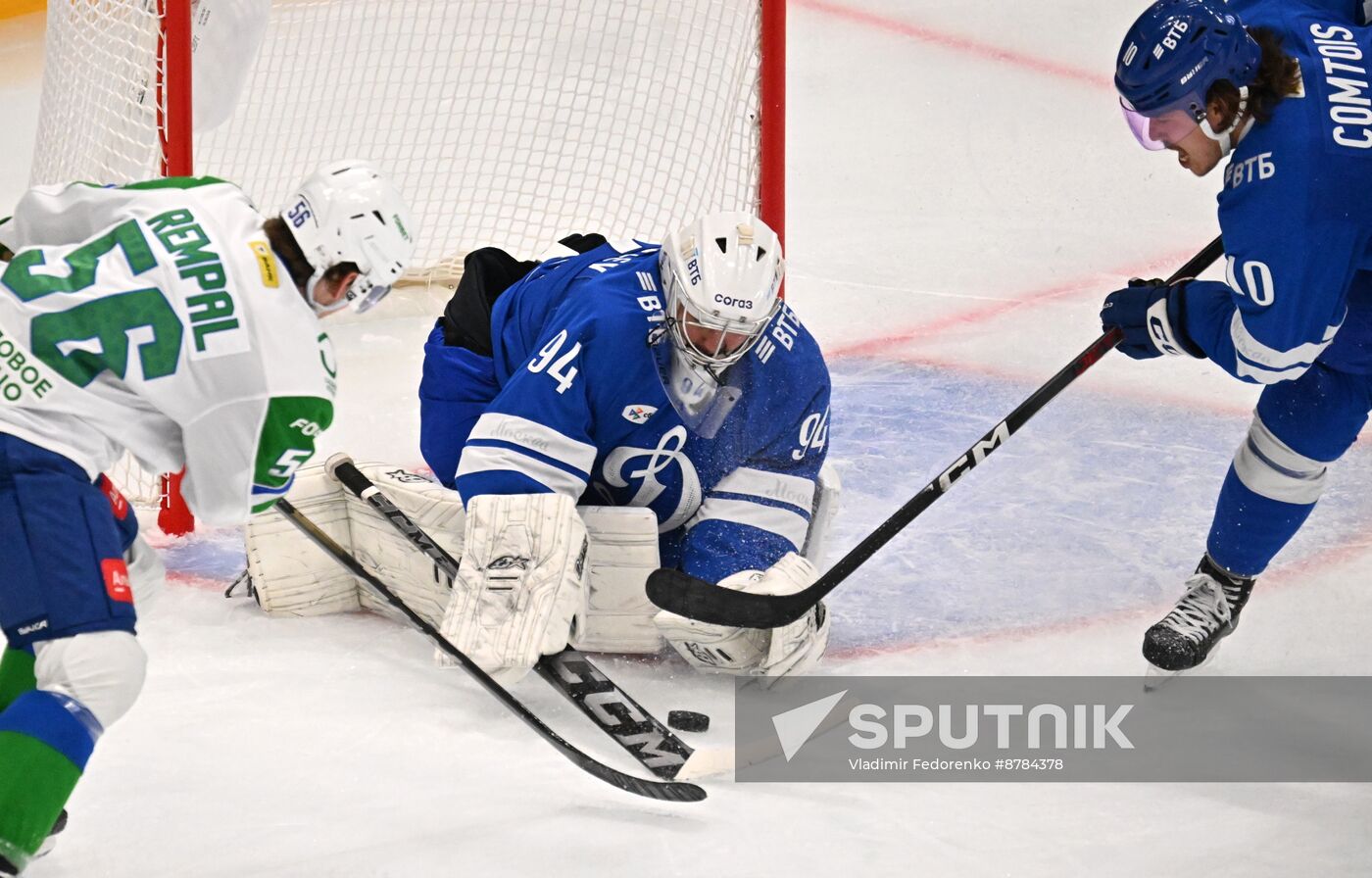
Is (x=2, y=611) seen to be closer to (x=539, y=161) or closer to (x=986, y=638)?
(x=986, y=638)

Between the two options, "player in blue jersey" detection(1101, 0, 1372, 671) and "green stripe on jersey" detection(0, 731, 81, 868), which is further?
"player in blue jersey" detection(1101, 0, 1372, 671)

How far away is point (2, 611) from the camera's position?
1938 millimetres

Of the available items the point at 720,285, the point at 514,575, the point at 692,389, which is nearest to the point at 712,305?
the point at 720,285

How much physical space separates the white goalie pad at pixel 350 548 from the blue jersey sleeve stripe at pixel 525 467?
0.77ft

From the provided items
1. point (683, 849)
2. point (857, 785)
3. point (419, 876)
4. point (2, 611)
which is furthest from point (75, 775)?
point (857, 785)

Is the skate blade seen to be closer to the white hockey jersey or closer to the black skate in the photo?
the black skate

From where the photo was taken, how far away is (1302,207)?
245 cm

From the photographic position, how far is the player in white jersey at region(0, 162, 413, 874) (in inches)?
74.6

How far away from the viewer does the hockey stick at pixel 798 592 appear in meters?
2.69

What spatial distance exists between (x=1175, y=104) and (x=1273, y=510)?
0.80 meters

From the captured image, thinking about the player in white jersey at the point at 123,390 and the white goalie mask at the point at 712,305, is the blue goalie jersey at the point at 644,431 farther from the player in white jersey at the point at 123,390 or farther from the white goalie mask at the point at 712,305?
the player in white jersey at the point at 123,390

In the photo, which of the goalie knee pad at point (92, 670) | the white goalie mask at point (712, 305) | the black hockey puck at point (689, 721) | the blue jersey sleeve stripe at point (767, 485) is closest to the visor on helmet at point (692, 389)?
the white goalie mask at point (712, 305)

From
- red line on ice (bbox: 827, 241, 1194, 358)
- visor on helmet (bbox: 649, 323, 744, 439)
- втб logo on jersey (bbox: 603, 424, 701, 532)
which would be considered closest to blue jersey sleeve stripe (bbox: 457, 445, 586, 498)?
втб logo on jersey (bbox: 603, 424, 701, 532)

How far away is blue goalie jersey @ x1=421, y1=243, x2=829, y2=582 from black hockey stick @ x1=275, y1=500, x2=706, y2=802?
264 millimetres
